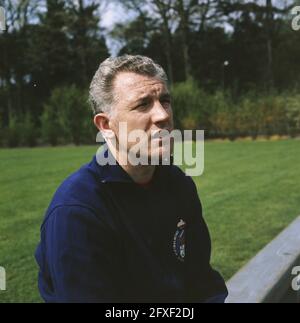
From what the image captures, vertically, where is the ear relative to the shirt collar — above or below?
above

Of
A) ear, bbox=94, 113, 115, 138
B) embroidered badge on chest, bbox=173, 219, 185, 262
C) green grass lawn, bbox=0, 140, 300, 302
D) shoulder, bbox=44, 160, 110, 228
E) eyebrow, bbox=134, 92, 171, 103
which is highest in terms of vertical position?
eyebrow, bbox=134, 92, 171, 103

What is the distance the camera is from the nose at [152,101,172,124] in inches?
51.2

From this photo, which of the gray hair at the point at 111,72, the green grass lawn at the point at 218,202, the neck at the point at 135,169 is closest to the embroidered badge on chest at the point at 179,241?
the neck at the point at 135,169

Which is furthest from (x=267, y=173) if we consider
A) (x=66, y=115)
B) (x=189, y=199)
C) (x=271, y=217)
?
(x=189, y=199)

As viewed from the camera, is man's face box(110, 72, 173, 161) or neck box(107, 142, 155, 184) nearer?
man's face box(110, 72, 173, 161)

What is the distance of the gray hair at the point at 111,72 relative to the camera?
1294 mm

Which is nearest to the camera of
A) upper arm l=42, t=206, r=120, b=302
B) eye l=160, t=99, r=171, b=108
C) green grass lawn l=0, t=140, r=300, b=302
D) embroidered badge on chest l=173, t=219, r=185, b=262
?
upper arm l=42, t=206, r=120, b=302

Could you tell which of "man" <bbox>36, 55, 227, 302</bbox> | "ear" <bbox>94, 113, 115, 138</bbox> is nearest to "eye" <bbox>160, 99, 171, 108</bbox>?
"man" <bbox>36, 55, 227, 302</bbox>

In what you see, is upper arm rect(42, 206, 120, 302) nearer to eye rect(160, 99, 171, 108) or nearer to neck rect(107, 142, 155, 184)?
neck rect(107, 142, 155, 184)

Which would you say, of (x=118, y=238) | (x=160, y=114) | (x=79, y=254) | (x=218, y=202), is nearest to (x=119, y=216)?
(x=118, y=238)

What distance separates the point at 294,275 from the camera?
2648mm

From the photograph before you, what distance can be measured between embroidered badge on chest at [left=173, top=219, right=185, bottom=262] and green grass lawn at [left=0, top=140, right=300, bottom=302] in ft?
5.05
